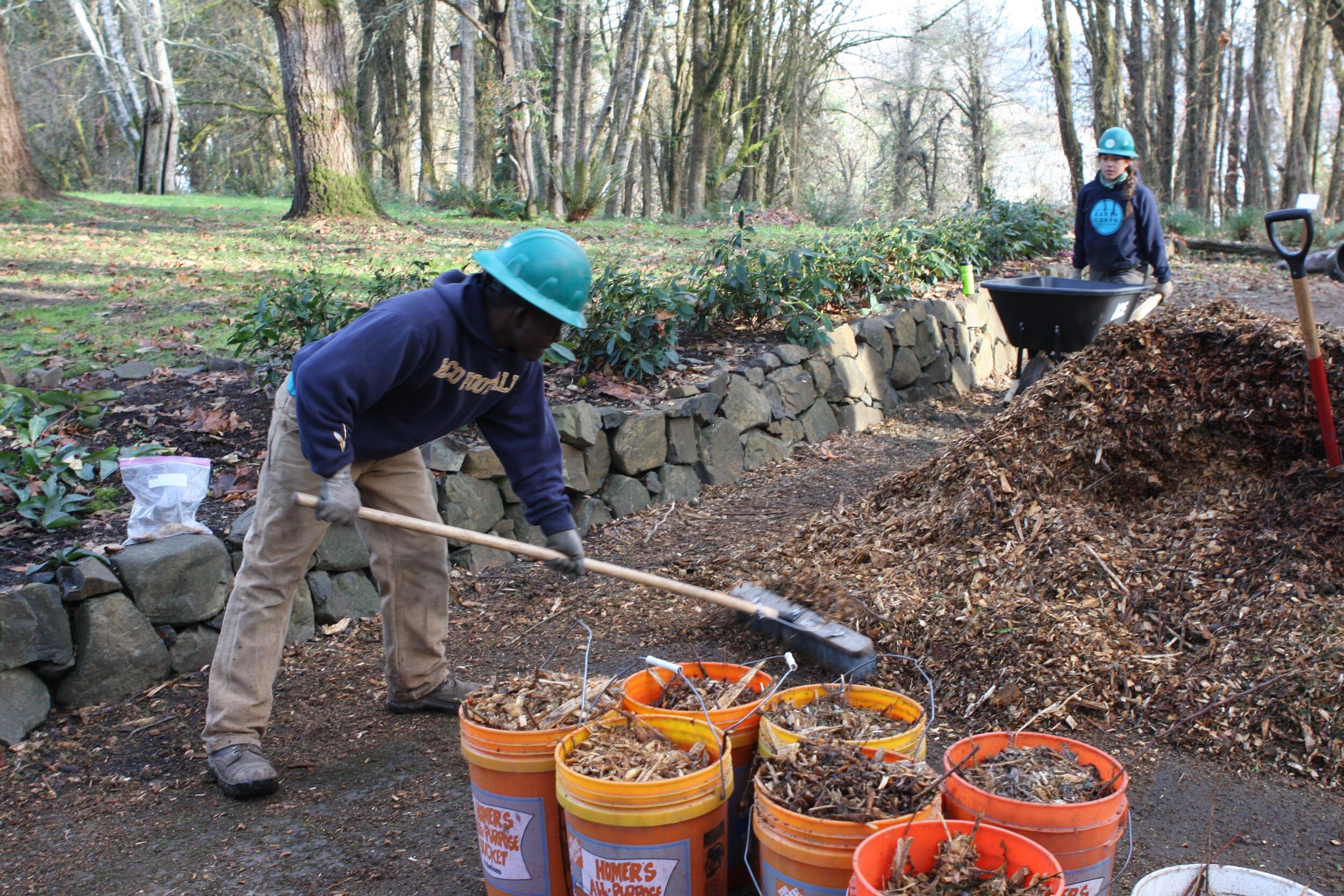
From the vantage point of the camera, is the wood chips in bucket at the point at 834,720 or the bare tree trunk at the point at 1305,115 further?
the bare tree trunk at the point at 1305,115

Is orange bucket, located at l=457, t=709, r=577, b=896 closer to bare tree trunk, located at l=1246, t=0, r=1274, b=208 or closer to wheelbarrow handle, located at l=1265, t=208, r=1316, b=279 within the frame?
wheelbarrow handle, located at l=1265, t=208, r=1316, b=279

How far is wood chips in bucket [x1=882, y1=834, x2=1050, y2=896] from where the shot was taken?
1804mm

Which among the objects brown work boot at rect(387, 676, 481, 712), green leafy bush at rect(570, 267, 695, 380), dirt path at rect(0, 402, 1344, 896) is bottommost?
dirt path at rect(0, 402, 1344, 896)

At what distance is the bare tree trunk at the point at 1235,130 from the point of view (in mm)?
24266

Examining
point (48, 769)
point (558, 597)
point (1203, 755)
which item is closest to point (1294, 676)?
point (1203, 755)

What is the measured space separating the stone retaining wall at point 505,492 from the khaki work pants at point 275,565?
61 cm

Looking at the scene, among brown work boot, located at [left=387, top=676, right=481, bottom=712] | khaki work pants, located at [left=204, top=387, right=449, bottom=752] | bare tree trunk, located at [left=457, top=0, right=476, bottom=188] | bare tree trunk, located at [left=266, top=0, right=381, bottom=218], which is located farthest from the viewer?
bare tree trunk, located at [left=457, top=0, right=476, bottom=188]

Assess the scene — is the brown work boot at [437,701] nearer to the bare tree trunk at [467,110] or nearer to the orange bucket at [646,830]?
the orange bucket at [646,830]

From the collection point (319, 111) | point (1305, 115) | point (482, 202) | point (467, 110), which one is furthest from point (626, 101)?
point (1305, 115)

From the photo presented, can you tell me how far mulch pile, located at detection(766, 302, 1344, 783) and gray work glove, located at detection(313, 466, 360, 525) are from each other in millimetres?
1972

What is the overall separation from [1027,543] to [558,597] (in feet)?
6.90

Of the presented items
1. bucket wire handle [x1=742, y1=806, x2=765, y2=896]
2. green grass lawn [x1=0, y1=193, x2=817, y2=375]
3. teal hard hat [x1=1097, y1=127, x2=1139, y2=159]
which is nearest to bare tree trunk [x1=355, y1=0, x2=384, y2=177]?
green grass lawn [x1=0, y1=193, x2=817, y2=375]

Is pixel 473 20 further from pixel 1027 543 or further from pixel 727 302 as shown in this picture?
pixel 1027 543

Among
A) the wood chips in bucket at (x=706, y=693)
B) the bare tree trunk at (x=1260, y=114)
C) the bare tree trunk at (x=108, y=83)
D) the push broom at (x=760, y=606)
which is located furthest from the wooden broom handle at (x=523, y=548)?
the bare tree trunk at (x=108, y=83)
